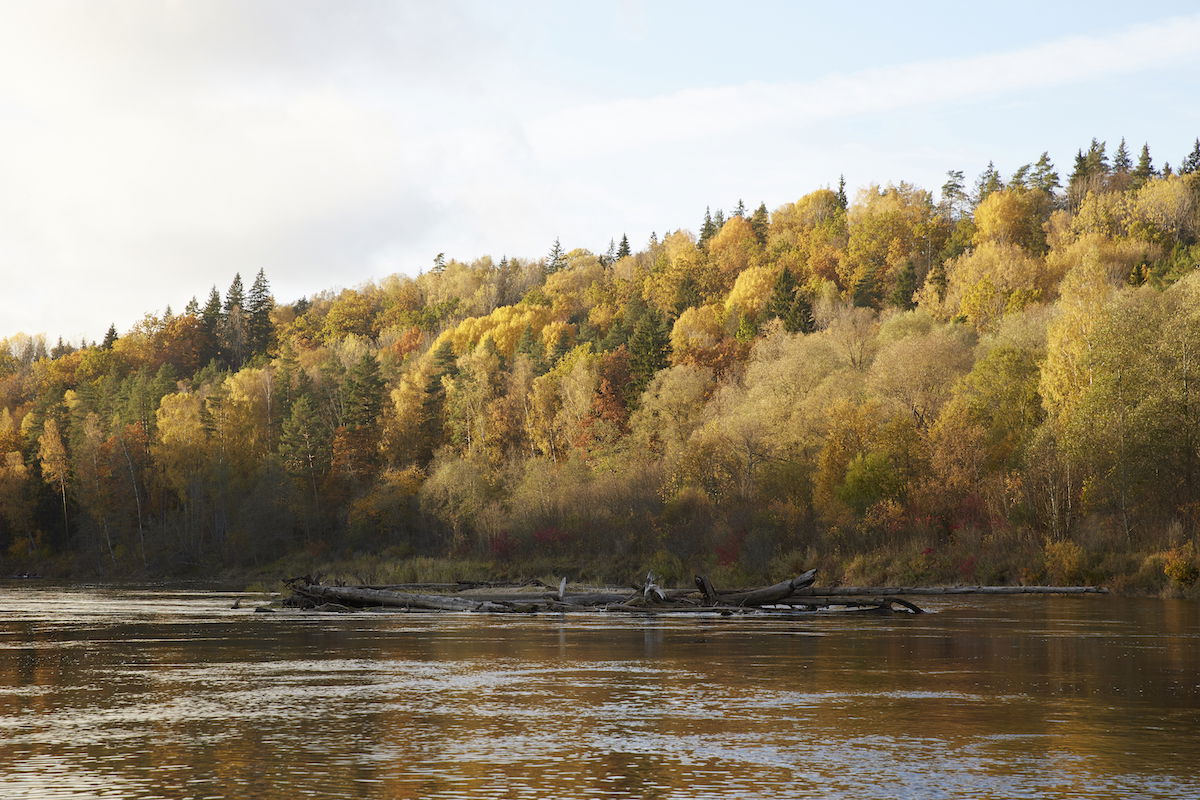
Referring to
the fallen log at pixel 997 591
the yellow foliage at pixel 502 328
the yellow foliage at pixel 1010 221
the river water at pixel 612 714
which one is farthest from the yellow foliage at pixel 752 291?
the river water at pixel 612 714

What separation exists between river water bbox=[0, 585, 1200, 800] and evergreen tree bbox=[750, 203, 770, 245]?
14996 centimetres

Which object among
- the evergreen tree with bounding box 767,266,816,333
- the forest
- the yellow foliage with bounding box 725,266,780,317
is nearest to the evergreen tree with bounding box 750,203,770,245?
the forest

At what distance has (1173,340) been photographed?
197 ft

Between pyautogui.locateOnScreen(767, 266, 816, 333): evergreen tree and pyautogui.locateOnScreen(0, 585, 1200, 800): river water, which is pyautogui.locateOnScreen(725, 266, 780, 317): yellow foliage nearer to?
pyautogui.locateOnScreen(767, 266, 816, 333): evergreen tree

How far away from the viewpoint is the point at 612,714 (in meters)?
18.2

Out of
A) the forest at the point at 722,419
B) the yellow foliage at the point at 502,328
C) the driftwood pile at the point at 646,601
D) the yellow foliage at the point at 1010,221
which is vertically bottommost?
the driftwood pile at the point at 646,601

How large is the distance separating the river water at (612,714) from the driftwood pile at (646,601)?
7.63m

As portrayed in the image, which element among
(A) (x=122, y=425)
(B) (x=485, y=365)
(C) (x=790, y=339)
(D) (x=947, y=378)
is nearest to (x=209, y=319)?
(A) (x=122, y=425)

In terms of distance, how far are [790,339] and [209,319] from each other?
12325 centimetres

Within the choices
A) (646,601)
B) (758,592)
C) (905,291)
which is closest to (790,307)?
(905,291)

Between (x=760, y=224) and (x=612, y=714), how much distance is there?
172 metres

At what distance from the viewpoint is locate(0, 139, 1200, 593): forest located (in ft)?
197

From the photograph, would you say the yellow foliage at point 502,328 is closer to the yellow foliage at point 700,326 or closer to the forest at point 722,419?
the forest at point 722,419

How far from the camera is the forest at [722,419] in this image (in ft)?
197
